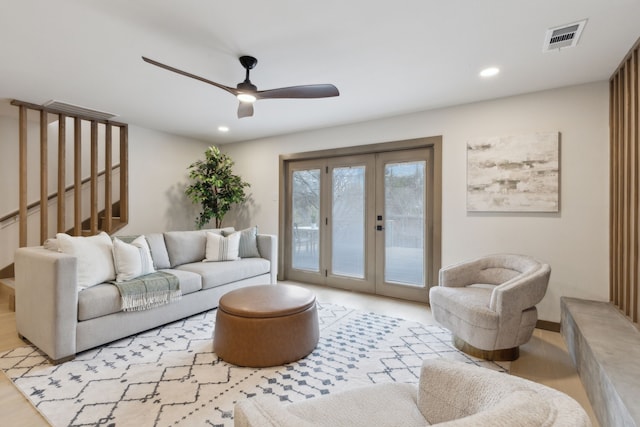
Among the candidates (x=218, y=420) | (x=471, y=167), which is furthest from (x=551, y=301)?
(x=218, y=420)

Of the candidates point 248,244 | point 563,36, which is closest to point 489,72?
point 563,36

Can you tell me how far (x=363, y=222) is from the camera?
14.0 feet

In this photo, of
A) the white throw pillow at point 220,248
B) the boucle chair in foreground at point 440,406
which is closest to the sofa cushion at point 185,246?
the white throw pillow at point 220,248

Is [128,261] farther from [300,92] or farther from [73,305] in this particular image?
[300,92]

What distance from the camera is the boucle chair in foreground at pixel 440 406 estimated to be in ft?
2.07

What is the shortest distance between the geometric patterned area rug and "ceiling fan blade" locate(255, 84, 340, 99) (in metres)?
2.07

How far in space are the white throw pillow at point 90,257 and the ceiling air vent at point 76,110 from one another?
196 centimetres

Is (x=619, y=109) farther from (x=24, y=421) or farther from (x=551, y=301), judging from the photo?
(x=24, y=421)

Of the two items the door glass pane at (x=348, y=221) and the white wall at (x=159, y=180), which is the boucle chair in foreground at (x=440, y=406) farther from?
the white wall at (x=159, y=180)

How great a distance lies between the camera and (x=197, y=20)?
2018 mm

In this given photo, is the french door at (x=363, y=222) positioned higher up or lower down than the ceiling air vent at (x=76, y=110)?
lower down

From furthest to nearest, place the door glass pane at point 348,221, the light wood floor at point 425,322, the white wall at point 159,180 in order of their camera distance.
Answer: the white wall at point 159,180
the door glass pane at point 348,221
the light wood floor at point 425,322

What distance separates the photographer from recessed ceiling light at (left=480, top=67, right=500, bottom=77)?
266 centimetres

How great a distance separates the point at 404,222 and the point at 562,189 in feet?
5.42
